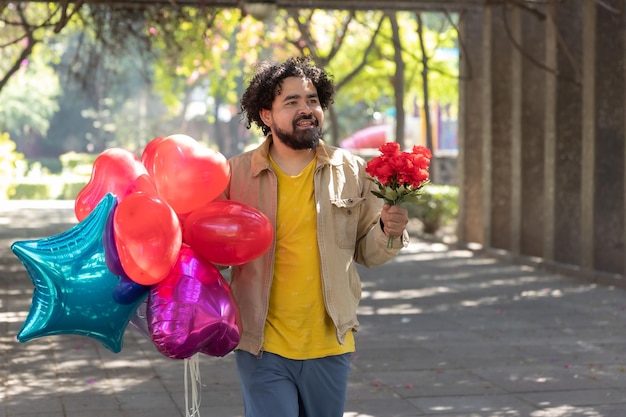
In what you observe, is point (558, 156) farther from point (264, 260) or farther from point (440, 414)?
point (264, 260)

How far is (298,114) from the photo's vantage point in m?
4.12

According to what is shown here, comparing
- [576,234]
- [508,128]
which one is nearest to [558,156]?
[576,234]

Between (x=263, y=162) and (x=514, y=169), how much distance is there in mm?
11664

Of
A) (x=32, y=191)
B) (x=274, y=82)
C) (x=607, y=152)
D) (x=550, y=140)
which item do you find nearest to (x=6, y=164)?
(x=32, y=191)

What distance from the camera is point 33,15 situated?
2317 centimetres

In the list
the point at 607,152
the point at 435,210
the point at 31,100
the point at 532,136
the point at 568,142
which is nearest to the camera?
the point at 607,152

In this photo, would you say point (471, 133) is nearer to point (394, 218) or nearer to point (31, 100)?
point (394, 218)

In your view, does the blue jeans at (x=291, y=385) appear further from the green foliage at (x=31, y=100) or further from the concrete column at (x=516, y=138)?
the green foliage at (x=31, y=100)

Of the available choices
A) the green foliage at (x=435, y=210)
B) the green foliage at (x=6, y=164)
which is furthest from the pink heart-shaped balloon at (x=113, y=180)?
the green foliage at (x=6, y=164)

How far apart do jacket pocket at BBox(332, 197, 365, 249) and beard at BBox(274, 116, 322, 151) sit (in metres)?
0.23

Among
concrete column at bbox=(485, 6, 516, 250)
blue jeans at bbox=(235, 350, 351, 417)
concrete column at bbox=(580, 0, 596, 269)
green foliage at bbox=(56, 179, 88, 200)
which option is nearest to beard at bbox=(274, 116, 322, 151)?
blue jeans at bbox=(235, 350, 351, 417)

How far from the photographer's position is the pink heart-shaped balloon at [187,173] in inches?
159

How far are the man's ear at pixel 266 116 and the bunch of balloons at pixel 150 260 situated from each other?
0.32m

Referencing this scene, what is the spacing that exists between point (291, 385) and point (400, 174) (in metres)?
0.87
